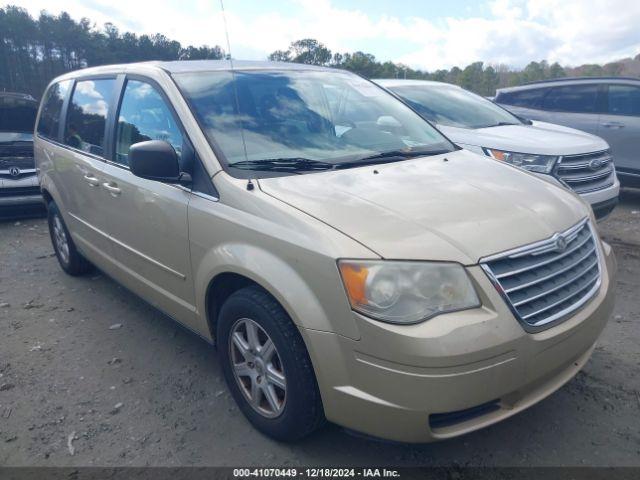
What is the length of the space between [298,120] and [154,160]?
34.9 inches

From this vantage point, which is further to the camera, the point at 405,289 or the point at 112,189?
the point at 112,189

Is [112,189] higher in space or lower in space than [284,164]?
lower

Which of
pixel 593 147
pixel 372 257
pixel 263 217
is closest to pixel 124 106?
pixel 263 217

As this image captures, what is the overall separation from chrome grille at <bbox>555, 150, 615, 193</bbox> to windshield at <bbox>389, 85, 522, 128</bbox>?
111 centimetres

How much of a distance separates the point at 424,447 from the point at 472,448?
23 centimetres

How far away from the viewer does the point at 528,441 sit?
255 cm

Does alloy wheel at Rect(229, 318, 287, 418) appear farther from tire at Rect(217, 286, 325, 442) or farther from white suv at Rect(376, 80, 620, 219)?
white suv at Rect(376, 80, 620, 219)

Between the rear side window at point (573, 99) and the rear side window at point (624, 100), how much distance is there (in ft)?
0.67

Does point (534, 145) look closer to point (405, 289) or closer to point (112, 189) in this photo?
point (405, 289)

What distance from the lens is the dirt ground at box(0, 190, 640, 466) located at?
2.52m

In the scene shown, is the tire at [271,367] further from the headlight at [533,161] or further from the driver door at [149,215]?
the headlight at [533,161]

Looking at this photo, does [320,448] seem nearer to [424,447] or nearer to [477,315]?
[424,447]

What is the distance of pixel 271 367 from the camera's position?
2.50m

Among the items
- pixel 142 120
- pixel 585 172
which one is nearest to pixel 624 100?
pixel 585 172
